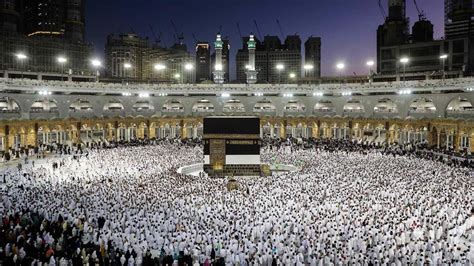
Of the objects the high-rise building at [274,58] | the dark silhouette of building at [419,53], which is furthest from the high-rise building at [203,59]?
the dark silhouette of building at [419,53]

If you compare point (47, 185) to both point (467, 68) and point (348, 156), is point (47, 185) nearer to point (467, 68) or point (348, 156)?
point (348, 156)

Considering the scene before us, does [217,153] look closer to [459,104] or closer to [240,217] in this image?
[240,217]

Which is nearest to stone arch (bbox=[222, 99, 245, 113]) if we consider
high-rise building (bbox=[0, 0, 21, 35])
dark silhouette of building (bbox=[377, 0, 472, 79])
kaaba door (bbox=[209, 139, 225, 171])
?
dark silhouette of building (bbox=[377, 0, 472, 79])

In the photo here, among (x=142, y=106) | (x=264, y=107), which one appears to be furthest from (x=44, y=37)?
(x=264, y=107)

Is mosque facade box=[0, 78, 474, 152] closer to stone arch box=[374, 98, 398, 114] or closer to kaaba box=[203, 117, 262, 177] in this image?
stone arch box=[374, 98, 398, 114]

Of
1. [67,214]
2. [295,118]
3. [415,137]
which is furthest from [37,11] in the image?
[67,214]

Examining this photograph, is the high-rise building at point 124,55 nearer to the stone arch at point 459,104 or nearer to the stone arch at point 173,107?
the stone arch at point 173,107

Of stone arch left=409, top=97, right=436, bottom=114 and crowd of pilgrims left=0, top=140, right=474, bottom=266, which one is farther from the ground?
stone arch left=409, top=97, right=436, bottom=114
